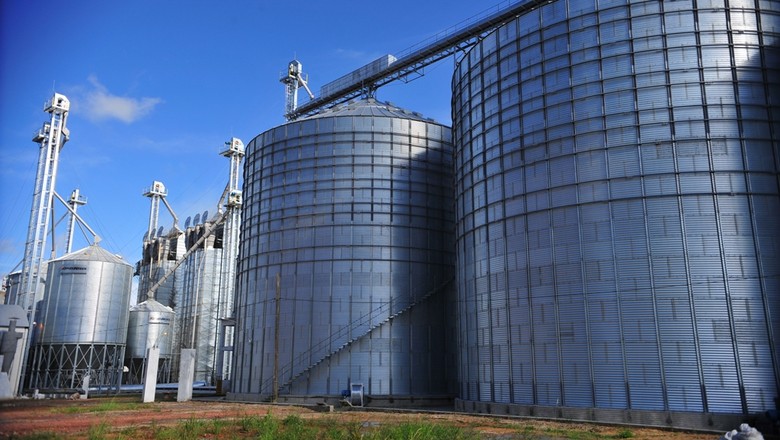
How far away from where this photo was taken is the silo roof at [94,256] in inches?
2371

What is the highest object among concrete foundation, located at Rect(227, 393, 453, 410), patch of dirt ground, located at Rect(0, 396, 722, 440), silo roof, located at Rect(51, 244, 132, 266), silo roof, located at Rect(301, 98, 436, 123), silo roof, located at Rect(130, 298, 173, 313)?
silo roof, located at Rect(301, 98, 436, 123)

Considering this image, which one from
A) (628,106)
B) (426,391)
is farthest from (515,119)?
(426,391)

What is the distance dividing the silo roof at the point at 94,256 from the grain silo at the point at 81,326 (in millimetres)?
94

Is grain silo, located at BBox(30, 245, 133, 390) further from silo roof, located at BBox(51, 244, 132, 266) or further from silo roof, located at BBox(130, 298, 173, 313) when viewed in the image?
silo roof, located at BBox(130, 298, 173, 313)

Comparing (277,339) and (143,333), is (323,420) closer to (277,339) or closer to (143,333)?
(277,339)

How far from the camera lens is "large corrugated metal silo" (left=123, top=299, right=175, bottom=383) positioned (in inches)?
2589

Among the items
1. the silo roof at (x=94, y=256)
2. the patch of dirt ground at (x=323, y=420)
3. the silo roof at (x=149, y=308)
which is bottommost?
the patch of dirt ground at (x=323, y=420)

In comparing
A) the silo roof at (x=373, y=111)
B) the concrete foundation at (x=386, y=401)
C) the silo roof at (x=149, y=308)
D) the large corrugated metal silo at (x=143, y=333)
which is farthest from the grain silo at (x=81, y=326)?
the silo roof at (x=373, y=111)

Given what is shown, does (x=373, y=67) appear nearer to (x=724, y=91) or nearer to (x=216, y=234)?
(x=724, y=91)

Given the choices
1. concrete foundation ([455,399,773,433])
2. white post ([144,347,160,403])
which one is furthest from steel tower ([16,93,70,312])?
concrete foundation ([455,399,773,433])

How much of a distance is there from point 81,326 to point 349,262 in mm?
32730

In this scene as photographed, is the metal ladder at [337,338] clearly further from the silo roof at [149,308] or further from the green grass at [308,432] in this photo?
the silo roof at [149,308]

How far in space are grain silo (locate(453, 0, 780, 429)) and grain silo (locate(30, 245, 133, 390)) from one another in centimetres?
4211

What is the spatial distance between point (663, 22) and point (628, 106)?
4153mm
